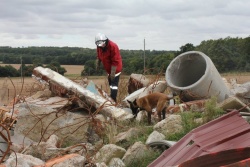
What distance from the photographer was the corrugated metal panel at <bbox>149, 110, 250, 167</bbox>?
189 inches

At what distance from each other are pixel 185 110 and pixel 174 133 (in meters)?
1.79

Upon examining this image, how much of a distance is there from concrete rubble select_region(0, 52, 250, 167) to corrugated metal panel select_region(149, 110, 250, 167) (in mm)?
783

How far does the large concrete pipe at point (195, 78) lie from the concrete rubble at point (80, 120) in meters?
0.02

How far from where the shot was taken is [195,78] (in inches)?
452

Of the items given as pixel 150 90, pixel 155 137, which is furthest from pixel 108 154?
pixel 150 90

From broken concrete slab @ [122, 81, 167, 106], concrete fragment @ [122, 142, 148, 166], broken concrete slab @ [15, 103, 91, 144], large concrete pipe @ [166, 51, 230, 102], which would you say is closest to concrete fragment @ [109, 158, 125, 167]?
concrete fragment @ [122, 142, 148, 166]

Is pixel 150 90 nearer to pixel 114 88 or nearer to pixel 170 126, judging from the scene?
pixel 114 88

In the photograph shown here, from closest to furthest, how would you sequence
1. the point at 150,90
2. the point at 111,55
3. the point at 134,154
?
1. the point at 134,154
2. the point at 150,90
3. the point at 111,55

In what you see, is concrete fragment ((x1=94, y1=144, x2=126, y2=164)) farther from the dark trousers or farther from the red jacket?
the red jacket

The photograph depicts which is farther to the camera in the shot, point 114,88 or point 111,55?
point 111,55

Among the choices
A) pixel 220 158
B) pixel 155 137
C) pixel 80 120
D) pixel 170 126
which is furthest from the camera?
pixel 80 120

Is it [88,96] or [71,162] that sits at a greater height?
[88,96]

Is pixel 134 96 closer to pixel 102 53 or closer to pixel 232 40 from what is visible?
pixel 102 53

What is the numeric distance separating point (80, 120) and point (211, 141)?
3767 millimetres
